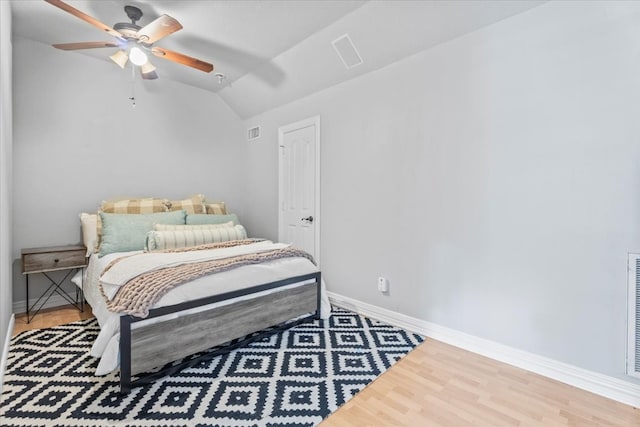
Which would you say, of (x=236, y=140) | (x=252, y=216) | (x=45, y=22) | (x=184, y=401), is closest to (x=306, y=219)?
(x=252, y=216)

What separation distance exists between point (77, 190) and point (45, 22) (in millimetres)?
1595

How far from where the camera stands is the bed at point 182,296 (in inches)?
71.8

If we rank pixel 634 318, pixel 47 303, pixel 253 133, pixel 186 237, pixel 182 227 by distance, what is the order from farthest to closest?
pixel 253 133, pixel 47 303, pixel 182 227, pixel 186 237, pixel 634 318

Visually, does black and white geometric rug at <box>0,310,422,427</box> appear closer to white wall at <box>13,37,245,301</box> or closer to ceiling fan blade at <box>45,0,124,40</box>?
white wall at <box>13,37,245,301</box>

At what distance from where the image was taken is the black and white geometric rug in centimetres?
162

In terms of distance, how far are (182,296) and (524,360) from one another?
2.33 m

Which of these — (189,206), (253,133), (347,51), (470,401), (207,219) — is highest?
(347,51)

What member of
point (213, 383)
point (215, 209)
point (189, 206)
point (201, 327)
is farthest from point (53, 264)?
point (213, 383)

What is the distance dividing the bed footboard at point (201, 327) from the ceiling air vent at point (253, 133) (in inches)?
98.7

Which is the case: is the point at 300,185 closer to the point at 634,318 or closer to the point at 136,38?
the point at 136,38

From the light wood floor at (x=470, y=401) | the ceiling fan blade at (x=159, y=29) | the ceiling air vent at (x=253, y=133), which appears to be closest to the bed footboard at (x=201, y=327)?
the light wood floor at (x=470, y=401)

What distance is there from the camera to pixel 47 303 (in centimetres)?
326

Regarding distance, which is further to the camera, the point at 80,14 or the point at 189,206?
the point at 189,206

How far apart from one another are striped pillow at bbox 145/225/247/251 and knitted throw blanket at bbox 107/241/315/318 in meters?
0.77
